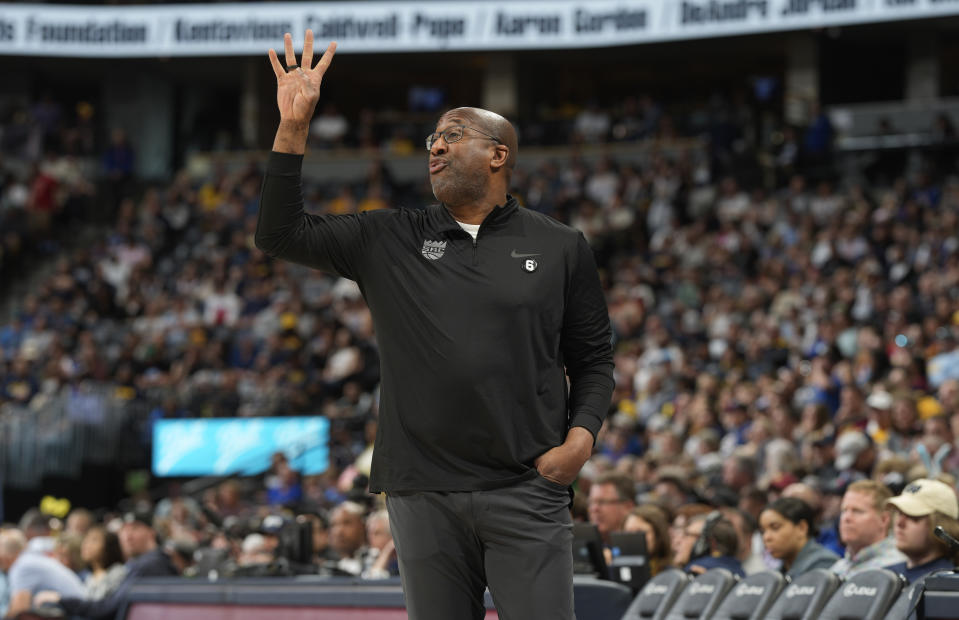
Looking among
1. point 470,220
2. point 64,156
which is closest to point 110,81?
point 64,156

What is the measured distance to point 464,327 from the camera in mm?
3387

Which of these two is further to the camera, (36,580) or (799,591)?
(36,580)

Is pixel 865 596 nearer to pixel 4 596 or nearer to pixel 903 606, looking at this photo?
pixel 903 606

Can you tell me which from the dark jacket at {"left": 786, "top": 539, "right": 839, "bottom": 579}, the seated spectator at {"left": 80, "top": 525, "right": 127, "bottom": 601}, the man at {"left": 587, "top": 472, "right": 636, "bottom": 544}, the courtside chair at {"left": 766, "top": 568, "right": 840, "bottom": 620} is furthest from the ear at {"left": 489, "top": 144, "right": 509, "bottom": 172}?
the seated spectator at {"left": 80, "top": 525, "right": 127, "bottom": 601}

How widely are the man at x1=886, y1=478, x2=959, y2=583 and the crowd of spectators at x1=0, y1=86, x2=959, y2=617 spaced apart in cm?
9

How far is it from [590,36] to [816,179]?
3.98m

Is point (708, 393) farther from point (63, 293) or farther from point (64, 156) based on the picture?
point (64, 156)

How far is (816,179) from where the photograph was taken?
1955cm

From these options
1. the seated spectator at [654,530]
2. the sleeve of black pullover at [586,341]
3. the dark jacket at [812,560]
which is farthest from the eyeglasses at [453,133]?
the seated spectator at [654,530]

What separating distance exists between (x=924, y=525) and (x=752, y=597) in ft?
2.48

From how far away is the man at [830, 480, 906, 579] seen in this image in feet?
20.4

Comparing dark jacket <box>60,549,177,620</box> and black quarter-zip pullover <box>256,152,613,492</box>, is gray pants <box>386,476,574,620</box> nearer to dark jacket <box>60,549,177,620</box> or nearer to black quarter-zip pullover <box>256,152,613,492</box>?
black quarter-zip pullover <box>256,152,613,492</box>

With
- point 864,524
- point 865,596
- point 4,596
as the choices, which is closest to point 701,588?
point 864,524

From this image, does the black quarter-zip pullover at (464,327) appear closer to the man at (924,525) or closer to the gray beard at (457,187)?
the gray beard at (457,187)
